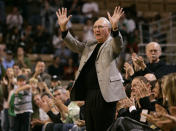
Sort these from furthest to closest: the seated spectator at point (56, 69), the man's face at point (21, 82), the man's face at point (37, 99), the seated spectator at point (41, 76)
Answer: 1. the seated spectator at point (56, 69)
2. the seated spectator at point (41, 76)
3. the man's face at point (21, 82)
4. the man's face at point (37, 99)

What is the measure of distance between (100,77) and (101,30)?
48 cm

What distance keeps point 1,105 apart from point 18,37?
13.4 feet

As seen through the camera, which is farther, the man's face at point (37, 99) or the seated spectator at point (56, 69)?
the seated spectator at point (56, 69)

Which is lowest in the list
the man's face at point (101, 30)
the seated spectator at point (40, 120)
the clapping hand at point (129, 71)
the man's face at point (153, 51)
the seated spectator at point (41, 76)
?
the seated spectator at point (40, 120)

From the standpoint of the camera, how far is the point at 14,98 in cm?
753

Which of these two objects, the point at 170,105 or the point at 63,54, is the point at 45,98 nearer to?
the point at 170,105

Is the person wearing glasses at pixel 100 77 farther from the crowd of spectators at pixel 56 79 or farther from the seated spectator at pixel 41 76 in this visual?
the seated spectator at pixel 41 76

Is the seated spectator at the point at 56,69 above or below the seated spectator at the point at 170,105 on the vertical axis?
below

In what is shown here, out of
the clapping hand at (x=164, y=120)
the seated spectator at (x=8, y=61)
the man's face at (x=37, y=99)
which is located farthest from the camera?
the seated spectator at (x=8, y=61)

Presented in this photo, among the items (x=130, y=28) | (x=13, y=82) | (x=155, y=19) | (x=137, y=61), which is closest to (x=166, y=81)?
(x=137, y=61)

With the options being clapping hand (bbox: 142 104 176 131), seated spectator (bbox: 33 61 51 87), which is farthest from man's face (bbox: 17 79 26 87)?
clapping hand (bbox: 142 104 176 131)

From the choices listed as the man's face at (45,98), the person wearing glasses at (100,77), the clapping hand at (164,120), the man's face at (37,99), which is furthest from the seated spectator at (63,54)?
the clapping hand at (164,120)

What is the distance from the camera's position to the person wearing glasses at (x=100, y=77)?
450 cm

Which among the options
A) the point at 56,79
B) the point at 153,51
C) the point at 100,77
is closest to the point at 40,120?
the point at 56,79
